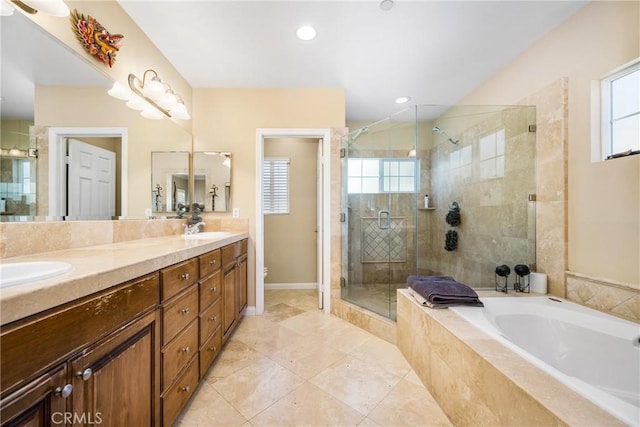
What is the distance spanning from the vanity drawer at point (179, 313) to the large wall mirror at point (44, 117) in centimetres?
76

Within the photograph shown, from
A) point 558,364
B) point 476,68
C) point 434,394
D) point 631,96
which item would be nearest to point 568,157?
point 631,96

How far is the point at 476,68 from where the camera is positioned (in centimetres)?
223

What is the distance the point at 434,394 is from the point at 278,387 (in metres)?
0.94

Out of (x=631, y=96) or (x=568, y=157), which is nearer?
(x=631, y=96)

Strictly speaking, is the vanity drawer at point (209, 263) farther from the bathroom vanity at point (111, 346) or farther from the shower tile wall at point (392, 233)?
the shower tile wall at point (392, 233)

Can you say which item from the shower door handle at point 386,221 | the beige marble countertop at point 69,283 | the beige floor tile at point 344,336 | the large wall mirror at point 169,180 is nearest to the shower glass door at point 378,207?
the shower door handle at point 386,221

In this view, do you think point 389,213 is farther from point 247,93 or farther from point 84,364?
point 84,364

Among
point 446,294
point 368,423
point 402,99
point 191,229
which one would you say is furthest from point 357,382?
point 402,99

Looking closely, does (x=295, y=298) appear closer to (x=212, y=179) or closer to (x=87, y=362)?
(x=212, y=179)

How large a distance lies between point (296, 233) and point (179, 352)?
2.33m

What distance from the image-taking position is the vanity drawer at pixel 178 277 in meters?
1.03

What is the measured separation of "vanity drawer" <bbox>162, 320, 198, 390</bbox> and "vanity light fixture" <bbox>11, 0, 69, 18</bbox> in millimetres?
1629

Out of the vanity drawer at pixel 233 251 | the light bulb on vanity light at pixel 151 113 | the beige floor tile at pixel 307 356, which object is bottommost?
the beige floor tile at pixel 307 356

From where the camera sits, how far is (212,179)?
2445mm
